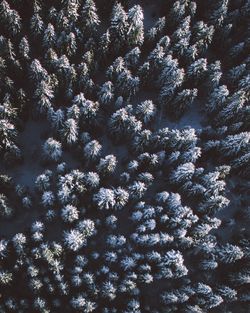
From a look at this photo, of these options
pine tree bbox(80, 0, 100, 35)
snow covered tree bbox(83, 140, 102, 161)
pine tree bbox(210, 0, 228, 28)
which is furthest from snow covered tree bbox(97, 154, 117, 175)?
pine tree bbox(210, 0, 228, 28)

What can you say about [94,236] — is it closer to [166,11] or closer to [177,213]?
[177,213]

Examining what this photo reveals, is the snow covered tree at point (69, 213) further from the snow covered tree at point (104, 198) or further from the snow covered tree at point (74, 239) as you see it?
the snow covered tree at point (104, 198)

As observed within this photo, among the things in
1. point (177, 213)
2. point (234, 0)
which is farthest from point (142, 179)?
point (234, 0)

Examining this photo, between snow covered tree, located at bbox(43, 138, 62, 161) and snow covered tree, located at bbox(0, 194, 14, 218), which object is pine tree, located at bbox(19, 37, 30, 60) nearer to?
snow covered tree, located at bbox(43, 138, 62, 161)

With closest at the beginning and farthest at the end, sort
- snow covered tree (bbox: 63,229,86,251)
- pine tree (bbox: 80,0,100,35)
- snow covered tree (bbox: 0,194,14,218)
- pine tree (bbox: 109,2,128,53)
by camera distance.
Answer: snow covered tree (bbox: 63,229,86,251)
snow covered tree (bbox: 0,194,14,218)
pine tree (bbox: 80,0,100,35)
pine tree (bbox: 109,2,128,53)

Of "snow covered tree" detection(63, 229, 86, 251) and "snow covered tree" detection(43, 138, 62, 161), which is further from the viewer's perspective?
"snow covered tree" detection(43, 138, 62, 161)

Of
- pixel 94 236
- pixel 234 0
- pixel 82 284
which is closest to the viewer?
pixel 82 284

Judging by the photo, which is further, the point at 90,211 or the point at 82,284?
the point at 90,211

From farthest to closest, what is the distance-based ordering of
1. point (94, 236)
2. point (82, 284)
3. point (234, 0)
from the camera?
point (234, 0), point (94, 236), point (82, 284)
